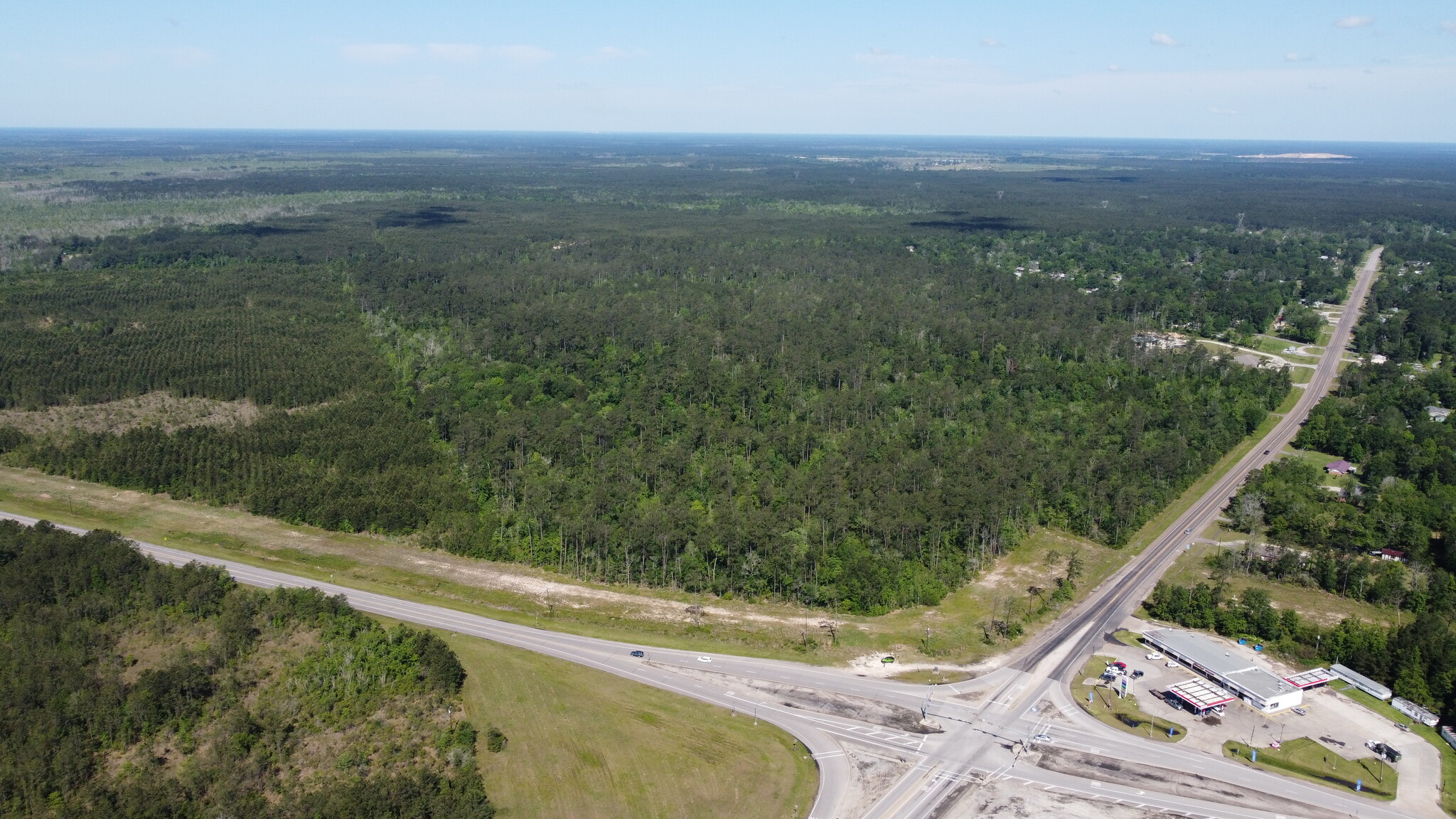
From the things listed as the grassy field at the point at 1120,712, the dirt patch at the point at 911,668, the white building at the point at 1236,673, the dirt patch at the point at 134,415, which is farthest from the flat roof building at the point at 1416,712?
the dirt patch at the point at 134,415

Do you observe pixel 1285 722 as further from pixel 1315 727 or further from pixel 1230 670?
pixel 1230 670

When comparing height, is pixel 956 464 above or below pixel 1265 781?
Answer: above

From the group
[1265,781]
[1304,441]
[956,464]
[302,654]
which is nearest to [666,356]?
[956,464]

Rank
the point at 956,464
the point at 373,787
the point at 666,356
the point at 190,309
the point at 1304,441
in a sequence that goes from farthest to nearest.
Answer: the point at 190,309, the point at 666,356, the point at 1304,441, the point at 956,464, the point at 373,787

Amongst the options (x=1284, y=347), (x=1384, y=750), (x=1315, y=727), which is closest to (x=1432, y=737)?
(x=1384, y=750)

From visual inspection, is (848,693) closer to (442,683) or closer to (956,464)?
(442,683)
